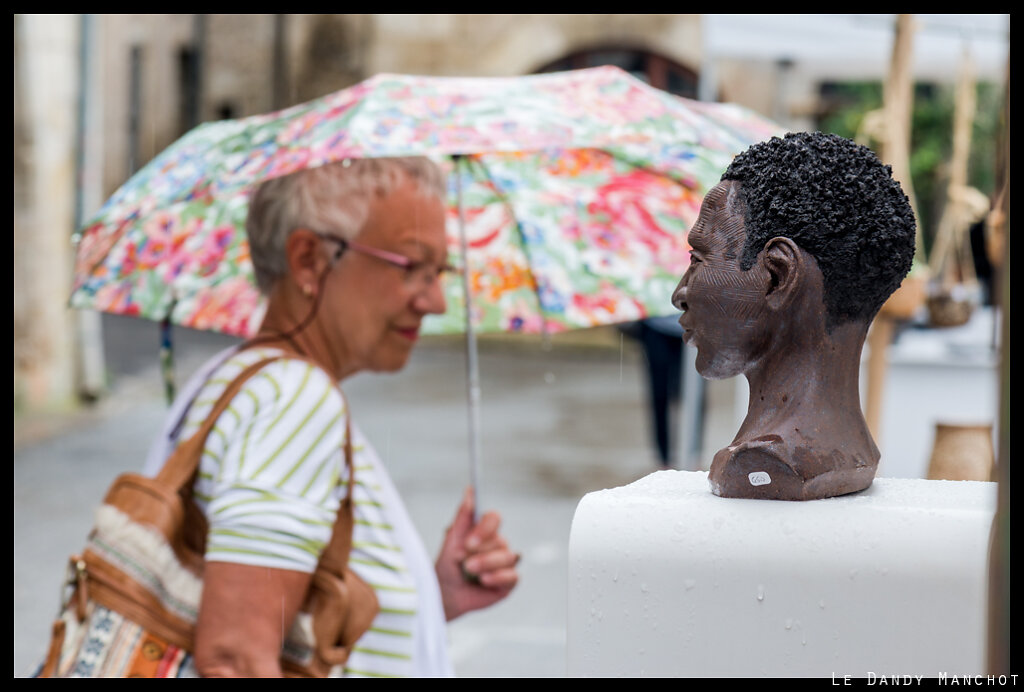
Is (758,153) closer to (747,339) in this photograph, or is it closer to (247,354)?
(747,339)

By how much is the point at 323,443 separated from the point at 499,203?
1139 millimetres

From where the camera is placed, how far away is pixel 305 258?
2311 millimetres

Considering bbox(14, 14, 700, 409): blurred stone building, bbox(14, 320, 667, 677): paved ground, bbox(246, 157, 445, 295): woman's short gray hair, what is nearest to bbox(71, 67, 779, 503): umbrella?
bbox(246, 157, 445, 295): woman's short gray hair

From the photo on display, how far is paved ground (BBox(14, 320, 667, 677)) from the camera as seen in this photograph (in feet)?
15.8

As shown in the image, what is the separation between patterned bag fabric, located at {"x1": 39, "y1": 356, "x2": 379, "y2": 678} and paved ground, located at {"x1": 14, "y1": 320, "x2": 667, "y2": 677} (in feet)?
7.36

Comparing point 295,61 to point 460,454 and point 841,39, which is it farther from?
point 841,39

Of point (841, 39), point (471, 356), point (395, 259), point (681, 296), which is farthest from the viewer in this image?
point (841, 39)

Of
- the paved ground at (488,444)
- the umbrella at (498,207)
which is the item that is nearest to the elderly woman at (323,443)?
the umbrella at (498,207)

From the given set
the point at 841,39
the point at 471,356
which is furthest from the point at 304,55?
the point at 471,356

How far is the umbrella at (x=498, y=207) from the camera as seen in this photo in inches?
86.7

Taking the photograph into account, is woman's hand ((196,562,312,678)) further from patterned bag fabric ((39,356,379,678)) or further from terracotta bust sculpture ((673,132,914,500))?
terracotta bust sculpture ((673,132,914,500))

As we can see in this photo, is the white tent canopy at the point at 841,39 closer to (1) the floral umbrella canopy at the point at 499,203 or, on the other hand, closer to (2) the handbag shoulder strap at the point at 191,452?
(1) the floral umbrella canopy at the point at 499,203
